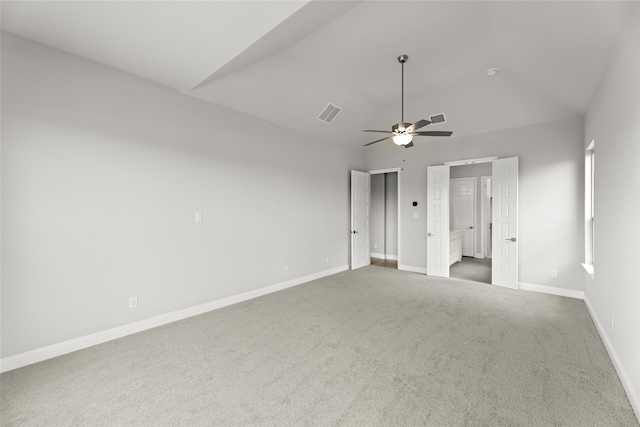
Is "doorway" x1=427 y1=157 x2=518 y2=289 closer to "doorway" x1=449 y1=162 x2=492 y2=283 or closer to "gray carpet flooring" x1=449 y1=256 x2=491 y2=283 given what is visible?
"gray carpet flooring" x1=449 y1=256 x2=491 y2=283

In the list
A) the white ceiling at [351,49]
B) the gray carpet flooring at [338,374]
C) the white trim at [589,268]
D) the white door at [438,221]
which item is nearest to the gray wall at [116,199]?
the white ceiling at [351,49]

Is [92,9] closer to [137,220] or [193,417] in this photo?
[137,220]

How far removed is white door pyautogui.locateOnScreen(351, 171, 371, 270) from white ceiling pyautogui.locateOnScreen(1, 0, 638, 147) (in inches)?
73.4

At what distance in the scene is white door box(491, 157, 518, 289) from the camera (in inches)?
188

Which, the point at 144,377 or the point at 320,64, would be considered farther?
the point at 320,64

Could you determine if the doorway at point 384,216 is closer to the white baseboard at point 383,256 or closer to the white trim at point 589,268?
the white baseboard at point 383,256

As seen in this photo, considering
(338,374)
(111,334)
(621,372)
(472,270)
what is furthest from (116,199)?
(472,270)

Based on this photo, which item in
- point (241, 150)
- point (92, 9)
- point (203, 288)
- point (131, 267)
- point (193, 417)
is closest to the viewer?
point (193, 417)

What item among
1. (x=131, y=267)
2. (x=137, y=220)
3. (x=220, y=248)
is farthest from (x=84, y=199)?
(x=220, y=248)

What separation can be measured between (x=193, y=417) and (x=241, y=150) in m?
3.39

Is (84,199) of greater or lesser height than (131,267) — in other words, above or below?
above

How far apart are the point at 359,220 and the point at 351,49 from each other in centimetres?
387

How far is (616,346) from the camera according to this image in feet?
7.90

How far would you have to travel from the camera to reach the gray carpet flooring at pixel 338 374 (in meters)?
1.86
